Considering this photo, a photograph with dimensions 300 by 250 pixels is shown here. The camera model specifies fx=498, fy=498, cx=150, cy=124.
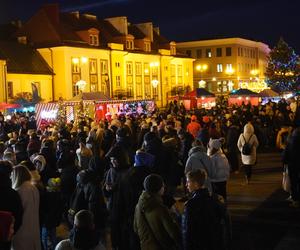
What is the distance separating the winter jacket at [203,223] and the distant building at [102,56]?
1341 inches

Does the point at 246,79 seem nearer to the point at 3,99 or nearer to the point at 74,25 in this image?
the point at 74,25

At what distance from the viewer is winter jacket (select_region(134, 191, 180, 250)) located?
5.21m

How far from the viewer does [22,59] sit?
140 ft

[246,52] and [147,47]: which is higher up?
[246,52]

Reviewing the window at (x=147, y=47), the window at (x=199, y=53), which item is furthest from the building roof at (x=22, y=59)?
the window at (x=199, y=53)

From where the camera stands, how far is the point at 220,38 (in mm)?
→ 79625

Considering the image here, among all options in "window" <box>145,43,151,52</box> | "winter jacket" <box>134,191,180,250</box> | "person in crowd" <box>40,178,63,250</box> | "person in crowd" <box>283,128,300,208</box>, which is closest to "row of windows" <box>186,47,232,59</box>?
"window" <box>145,43,151,52</box>

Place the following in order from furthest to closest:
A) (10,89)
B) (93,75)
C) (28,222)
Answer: (93,75) < (10,89) < (28,222)

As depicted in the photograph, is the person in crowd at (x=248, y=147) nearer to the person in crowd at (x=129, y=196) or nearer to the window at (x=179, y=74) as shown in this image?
the person in crowd at (x=129, y=196)

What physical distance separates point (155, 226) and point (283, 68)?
67.4m

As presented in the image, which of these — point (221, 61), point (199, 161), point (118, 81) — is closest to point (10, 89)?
point (118, 81)

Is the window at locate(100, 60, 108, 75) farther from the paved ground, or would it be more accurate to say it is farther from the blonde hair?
the blonde hair

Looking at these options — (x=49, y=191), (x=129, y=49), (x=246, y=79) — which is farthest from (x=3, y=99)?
(x=246, y=79)

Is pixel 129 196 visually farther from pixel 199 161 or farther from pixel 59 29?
pixel 59 29
